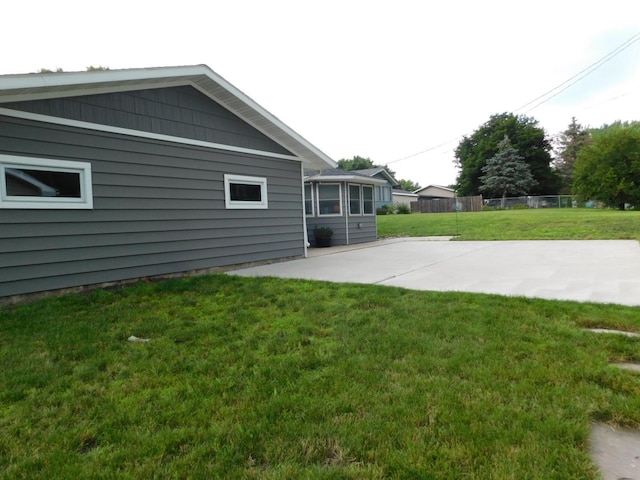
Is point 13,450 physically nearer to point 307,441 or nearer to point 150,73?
point 307,441

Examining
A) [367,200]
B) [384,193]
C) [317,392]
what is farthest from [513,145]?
[317,392]

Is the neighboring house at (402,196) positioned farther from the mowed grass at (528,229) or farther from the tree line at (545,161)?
the mowed grass at (528,229)

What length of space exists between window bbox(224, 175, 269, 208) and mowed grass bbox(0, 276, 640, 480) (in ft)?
12.8

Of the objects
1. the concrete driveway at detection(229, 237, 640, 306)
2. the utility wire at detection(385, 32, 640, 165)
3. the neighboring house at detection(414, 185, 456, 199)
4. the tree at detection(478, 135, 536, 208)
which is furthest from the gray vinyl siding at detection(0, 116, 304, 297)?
the neighboring house at detection(414, 185, 456, 199)

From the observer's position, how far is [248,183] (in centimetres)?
814

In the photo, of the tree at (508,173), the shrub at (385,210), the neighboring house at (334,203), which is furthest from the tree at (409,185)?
the neighboring house at (334,203)

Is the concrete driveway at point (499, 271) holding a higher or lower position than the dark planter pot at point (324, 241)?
lower

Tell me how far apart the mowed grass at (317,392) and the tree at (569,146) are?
55870mm

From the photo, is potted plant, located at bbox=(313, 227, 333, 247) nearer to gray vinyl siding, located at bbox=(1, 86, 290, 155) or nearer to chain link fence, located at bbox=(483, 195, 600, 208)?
gray vinyl siding, located at bbox=(1, 86, 290, 155)

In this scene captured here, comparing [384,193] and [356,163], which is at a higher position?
[356,163]

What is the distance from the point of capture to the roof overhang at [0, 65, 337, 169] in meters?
4.63

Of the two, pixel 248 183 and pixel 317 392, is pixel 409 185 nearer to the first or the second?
pixel 248 183

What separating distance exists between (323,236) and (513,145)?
131 ft

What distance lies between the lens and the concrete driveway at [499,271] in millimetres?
5066
